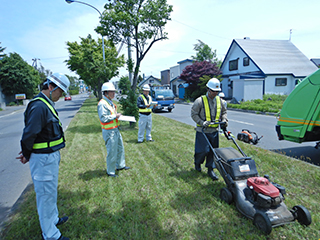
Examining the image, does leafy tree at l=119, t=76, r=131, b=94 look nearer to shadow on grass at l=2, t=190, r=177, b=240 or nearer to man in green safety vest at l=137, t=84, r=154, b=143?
man in green safety vest at l=137, t=84, r=154, b=143

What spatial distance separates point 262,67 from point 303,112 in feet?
77.3

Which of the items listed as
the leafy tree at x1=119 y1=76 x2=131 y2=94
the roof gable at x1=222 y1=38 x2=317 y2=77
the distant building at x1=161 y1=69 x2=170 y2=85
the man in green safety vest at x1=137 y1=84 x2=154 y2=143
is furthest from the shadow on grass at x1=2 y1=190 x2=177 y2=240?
the distant building at x1=161 y1=69 x2=170 y2=85

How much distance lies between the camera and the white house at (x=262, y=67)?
23594 mm

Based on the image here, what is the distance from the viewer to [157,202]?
11.6 ft

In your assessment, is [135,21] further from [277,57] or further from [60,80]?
[277,57]

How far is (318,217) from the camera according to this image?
2.99 metres

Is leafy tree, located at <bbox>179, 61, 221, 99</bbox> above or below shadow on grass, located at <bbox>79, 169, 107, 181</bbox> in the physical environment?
above

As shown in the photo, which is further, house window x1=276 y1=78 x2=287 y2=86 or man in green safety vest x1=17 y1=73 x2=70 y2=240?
house window x1=276 y1=78 x2=287 y2=86

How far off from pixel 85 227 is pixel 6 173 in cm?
387

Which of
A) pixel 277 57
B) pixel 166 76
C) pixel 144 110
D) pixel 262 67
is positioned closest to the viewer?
pixel 144 110

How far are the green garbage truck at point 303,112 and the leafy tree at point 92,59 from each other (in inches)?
652

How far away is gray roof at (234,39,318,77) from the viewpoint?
85.3 ft

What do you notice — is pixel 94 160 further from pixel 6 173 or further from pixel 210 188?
pixel 210 188

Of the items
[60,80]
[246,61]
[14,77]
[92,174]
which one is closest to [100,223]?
[92,174]
